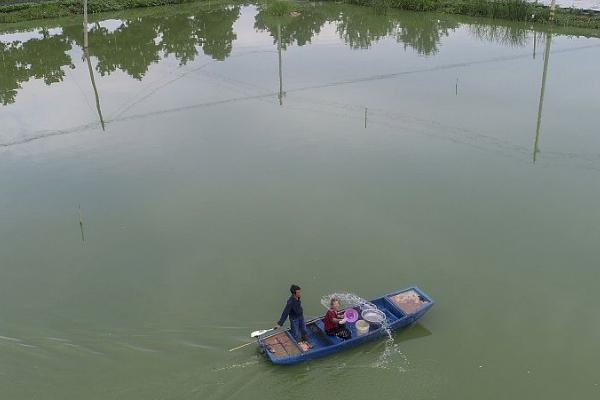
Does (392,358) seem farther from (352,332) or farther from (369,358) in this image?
(352,332)

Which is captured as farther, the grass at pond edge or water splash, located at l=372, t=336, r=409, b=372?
the grass at pond edge

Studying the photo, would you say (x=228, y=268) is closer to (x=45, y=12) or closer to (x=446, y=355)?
(x=446, y=355)

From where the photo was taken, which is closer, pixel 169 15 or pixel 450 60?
pixel 450 60

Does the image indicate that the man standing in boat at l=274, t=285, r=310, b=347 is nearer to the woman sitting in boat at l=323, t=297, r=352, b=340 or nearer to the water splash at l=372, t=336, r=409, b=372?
the woman sitting in boat at l=323, t=297, r=352, b=340

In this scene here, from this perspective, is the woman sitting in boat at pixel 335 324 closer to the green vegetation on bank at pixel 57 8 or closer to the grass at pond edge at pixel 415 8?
the grass at pond edge at pixel 415 8

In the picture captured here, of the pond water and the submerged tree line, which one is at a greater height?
the submerged tree line

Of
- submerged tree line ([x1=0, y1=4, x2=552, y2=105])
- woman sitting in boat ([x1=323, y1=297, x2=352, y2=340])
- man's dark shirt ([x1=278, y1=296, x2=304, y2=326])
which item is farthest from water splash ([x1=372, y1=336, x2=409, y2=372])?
submerged tree line ([x1=0, y1=4, x2=552, y2=105])

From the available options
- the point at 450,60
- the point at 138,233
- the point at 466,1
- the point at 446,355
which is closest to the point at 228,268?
the point at 138,233
